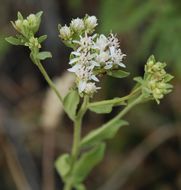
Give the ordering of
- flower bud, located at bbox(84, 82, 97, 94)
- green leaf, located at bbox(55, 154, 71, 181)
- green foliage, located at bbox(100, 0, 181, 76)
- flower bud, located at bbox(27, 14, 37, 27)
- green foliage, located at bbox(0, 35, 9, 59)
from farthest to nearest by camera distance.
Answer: green foliage, located at bbox(0, 35, 9, 59) → green foliage, located at bbox(100, 0, 181, 76) → green leaf, located at bbox(55, 154, 71, 181) → flower bud, located at bbox(27, 14, 37, 27) → flower bud, located at bbox(84, 82, 97, 94)

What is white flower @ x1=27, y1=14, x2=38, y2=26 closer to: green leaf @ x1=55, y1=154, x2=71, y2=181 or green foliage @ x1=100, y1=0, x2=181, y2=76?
green leaf @ x1=55, y1=154, x2=71, y2=181

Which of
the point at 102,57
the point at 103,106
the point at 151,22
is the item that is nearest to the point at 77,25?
the point at 102,57

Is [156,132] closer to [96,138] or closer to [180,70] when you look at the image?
[180,70]

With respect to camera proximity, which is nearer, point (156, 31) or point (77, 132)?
point (77, 132)

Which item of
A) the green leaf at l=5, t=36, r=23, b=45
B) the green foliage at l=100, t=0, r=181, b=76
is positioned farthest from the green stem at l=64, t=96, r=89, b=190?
the green foliage at l=100, t=0, r=181, b=76

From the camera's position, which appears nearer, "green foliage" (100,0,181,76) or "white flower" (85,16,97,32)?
"white flower" (85,16,97,32)


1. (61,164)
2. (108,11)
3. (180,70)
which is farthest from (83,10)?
(61,164)
